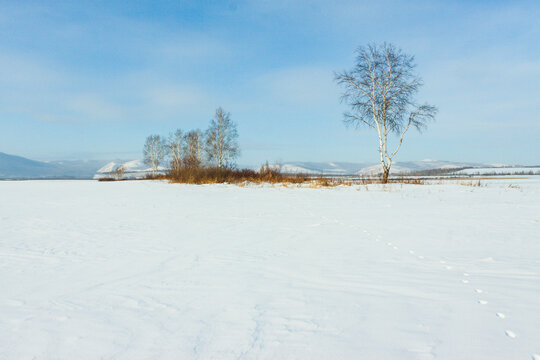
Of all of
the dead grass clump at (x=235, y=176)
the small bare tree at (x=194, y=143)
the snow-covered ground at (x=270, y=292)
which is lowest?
the snow-covered ground at (x=270, y=292)

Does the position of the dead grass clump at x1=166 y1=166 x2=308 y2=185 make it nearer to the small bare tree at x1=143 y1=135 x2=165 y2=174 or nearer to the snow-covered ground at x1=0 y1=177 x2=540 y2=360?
the snow-covered ground at x1=0 y1=177 x2=540 y2=360

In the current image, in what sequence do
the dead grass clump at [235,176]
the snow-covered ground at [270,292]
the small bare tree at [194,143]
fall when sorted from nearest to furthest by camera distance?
the snow-covered ground at [270,292] → the dead grass clump at [235,176] → the small bare tree at [194,143]

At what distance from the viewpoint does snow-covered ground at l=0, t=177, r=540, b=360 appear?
1676 millimetres

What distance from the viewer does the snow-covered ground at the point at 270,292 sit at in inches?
66.0

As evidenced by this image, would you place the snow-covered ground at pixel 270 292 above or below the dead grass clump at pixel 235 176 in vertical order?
below

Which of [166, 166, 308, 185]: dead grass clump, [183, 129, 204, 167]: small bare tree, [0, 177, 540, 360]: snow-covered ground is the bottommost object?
[0, 177, 540, 360]: snow-covered ground

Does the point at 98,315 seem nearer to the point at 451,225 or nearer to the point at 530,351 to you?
the point at 530,351

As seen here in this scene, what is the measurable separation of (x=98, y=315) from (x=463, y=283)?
2.92 meters

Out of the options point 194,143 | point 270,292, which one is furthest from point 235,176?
point 194,143

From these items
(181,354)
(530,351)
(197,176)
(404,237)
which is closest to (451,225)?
(404,237)

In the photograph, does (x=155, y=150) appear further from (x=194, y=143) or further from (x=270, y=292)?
(x=270, y=292)

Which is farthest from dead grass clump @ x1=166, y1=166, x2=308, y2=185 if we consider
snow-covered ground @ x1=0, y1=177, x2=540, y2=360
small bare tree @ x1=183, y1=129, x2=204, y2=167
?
small bare tree @ x1=183, y1=129, x2=204, y2=167

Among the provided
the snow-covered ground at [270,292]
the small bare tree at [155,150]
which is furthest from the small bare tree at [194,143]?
the snow-covered ground at [270,292]

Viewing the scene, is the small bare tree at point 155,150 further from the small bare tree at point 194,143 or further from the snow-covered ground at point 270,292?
the snow-covered ground at point 270,292
